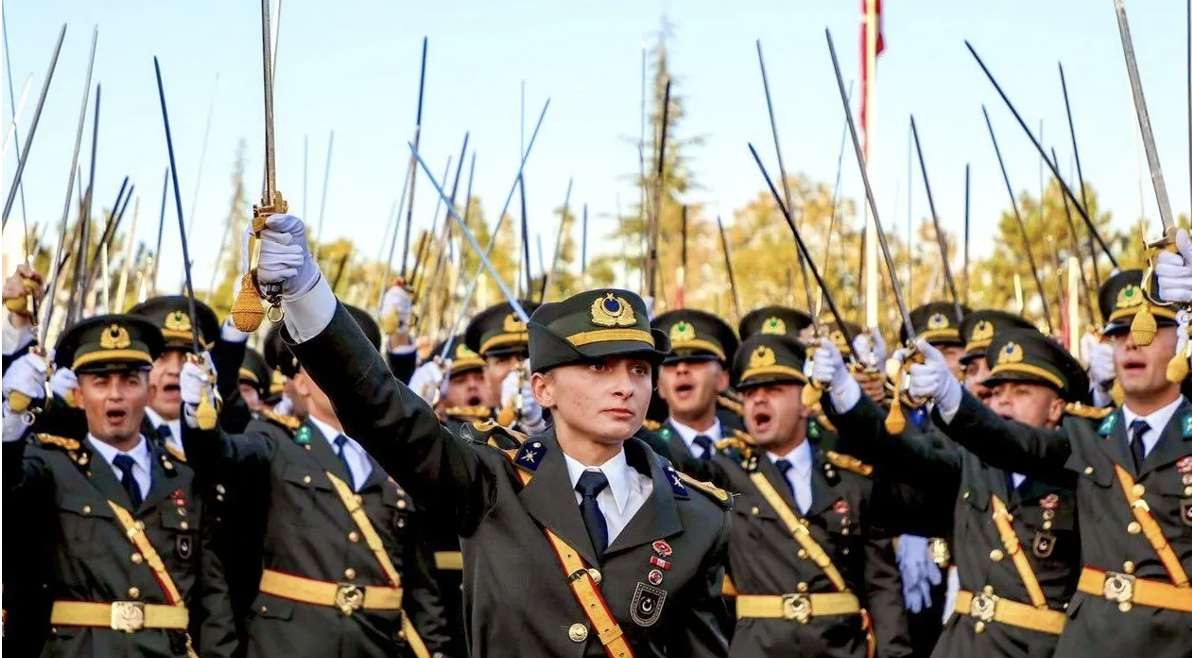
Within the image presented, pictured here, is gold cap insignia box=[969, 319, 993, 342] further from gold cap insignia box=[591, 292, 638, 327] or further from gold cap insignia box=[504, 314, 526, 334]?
gold cap insignia box=[591, 292, 638, 327]

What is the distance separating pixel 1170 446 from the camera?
26.6 ft

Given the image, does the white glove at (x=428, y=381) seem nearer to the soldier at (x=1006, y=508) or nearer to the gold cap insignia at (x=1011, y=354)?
the soldier at (x=1006, y=508)

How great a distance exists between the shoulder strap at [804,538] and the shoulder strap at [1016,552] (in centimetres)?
111

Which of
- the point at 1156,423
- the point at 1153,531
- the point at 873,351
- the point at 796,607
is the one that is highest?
the point at 873,351

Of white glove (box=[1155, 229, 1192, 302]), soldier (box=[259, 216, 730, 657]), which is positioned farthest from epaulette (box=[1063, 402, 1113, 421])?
soldier (box=[259, 216, 730, 657])

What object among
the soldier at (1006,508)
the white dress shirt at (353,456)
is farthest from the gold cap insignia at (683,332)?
the white dress shirt at (353,456)

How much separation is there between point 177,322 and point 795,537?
395 cm

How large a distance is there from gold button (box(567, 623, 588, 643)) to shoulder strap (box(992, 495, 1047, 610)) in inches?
174

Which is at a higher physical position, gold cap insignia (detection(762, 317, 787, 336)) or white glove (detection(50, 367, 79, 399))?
gold cap insignia (detection(762, 317, 787, 336))

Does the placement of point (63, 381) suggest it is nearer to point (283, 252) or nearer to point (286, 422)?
point (286, 422)

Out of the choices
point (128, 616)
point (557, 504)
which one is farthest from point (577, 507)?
point (128, 616)

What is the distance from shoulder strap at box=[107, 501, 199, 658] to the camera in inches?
336

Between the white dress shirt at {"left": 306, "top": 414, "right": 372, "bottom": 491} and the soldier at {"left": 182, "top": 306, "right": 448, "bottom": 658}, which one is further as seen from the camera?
the white dress shirt at {"left": 306, "top": 414, "right": 372, "bottom": 491}

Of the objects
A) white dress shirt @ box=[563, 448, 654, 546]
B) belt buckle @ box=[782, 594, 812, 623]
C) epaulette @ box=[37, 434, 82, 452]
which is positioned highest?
epaulette @ box=[37, 434, 82, 452]
